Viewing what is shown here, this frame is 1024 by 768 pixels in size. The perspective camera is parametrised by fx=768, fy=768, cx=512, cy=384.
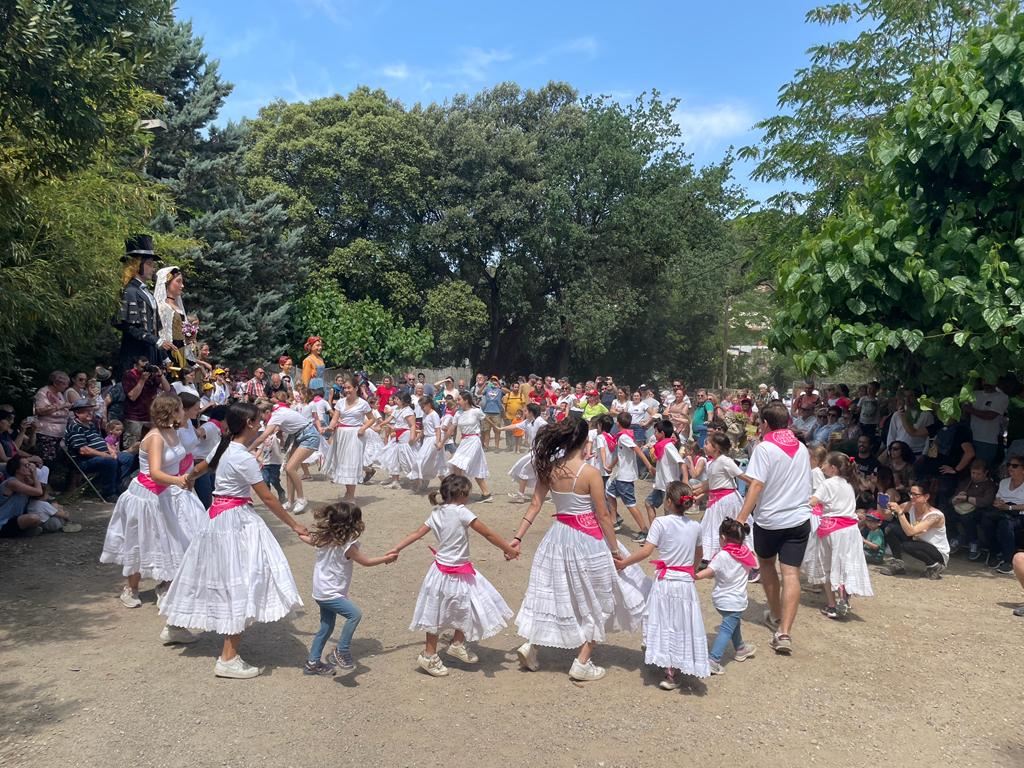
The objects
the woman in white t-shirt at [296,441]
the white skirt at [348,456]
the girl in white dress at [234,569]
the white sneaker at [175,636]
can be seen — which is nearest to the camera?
the girl in white dress at [234,569]

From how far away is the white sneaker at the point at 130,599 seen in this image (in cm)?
682

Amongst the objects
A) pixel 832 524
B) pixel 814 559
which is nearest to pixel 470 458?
pixel 814 559

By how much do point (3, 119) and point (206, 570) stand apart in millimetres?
4489

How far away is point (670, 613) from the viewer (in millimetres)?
5406

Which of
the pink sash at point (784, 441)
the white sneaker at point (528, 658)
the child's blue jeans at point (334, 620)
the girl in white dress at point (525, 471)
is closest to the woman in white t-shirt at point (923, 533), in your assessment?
the pink sash at point (784, 441)

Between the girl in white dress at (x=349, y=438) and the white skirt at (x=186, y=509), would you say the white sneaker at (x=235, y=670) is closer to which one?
the white skirt at (x=186, y=509)

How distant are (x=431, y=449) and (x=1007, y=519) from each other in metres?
7.92

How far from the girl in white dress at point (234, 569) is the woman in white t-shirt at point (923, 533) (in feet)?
22.3

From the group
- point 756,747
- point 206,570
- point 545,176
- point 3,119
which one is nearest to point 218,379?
point 3,119

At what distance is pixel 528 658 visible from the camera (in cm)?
566

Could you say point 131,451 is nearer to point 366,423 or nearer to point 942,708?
point 366,423

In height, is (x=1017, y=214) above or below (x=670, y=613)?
above

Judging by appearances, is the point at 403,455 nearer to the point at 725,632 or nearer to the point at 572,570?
the point at 572,570

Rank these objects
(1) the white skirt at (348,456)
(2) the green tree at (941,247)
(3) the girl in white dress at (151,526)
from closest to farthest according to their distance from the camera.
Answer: (3) the girl in white dress at (151,526), (2) the green tree at (941,247), (1) the white skirt at (348,456)
